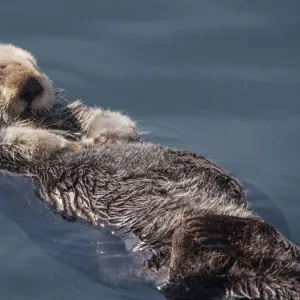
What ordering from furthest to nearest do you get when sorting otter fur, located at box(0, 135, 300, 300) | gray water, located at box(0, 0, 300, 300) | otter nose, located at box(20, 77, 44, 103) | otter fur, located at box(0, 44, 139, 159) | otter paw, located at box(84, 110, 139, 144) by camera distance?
otter paw, located at box(84, 110, 139, 144) → otter nose, located at box(20, 77, 44, 103) → otter fur, located at box(0, 44, 139, 159) → gray water, located at box(0, 0, 300, 300) → otter fur, located at box(0, 135, 300, 300)

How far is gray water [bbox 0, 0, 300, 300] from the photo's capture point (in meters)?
5.68

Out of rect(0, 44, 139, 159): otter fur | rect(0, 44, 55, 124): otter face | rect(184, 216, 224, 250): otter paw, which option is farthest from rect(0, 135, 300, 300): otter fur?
rect(0, 44, 55, 124): otter face

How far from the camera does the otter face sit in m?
6.27

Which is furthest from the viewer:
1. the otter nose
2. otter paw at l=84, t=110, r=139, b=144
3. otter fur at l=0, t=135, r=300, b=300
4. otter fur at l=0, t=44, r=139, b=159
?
otter paw at l=84, t=110, r=139, b=144

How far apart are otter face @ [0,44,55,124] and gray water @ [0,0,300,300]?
532mm

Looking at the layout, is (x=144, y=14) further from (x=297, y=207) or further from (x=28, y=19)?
(x=297, y=207)

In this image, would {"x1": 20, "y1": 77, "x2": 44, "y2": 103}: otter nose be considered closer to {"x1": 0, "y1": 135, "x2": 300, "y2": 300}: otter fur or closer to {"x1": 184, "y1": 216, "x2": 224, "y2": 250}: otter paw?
{"x1": 0, "y1": 135, "x2": 300, "y2": 300}: otter fur

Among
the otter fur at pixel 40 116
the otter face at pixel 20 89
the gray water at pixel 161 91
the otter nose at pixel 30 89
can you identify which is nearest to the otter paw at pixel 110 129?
the otter fur at pixel 40 116

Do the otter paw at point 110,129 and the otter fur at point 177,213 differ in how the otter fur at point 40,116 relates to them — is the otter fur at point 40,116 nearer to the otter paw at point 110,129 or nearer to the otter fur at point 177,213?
the otter paw at point 110,129

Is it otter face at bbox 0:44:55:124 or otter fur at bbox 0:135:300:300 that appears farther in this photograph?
otter face at bbox 0:44:55:124

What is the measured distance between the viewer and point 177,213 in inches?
212

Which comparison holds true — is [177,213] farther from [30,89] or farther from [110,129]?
[30,89]

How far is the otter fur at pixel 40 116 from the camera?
6.15 metres

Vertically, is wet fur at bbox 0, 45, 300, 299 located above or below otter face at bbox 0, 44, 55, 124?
below
